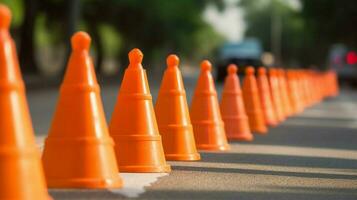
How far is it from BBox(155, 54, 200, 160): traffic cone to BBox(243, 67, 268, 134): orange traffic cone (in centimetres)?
525

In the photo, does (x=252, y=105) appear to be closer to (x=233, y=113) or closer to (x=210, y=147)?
(x=233, y=113)

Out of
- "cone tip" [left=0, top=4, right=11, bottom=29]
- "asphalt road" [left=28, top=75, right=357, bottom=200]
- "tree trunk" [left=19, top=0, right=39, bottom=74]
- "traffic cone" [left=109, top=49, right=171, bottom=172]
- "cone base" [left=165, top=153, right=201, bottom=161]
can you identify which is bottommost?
"asphalt road" [left=28, top=75, right=357, bottom=200]

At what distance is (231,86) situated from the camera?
44.2ft

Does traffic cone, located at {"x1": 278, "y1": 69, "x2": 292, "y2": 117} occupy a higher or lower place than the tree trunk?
lower

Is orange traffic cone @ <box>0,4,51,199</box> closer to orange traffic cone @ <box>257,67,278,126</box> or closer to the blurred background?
orange traffic cone @ <box>257,67,278,126</box>

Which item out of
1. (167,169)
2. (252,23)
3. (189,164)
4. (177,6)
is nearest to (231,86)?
(189,164)

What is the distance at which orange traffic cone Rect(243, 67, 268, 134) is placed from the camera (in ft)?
49.6

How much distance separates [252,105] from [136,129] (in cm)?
687

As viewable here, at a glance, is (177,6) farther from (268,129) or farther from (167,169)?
(167,169)

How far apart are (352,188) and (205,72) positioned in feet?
12.9

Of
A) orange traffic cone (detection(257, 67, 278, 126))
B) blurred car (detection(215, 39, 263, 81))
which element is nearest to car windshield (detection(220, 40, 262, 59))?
blurred car (detection(215, 39, 263, 81))

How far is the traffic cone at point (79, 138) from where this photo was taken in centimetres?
688

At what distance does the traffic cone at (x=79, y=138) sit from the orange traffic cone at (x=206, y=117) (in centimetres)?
408

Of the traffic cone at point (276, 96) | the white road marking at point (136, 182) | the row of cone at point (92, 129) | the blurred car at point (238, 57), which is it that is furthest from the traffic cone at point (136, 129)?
the blurred car at point (238, 57)
